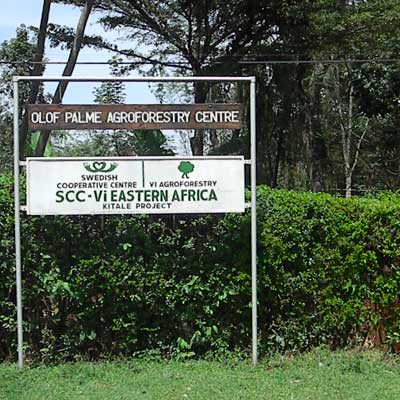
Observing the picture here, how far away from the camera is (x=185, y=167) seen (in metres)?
5.80

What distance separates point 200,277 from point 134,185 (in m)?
1.03

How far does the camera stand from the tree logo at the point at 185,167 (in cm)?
580

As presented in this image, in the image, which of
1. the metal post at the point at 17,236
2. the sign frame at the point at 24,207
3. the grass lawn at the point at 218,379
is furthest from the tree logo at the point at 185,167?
the grass lawn at the point at 218,379

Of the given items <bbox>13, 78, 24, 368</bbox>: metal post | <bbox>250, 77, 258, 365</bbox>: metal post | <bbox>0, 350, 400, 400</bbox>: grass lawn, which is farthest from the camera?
<bbox>250, 77, 258, 365</bbox>: metal post

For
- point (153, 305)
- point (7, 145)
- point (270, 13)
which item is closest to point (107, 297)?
point (153, 305)

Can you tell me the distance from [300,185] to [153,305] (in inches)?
731

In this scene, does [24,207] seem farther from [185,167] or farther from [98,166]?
[185,167]

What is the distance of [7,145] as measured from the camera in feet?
90.6

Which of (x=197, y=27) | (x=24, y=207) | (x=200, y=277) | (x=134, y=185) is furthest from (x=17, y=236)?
(x=197, y=27)

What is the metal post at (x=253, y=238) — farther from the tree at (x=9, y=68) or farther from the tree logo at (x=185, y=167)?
the tree at (x=9, y=68)

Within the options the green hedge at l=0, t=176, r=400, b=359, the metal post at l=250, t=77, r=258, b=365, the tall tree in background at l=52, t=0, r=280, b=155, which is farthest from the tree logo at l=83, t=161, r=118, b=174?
the tall tree in background at l=52, t=0, r=280, b=155

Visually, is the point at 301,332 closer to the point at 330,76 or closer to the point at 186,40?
the point at 186,40

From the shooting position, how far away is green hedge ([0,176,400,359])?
5969 mm

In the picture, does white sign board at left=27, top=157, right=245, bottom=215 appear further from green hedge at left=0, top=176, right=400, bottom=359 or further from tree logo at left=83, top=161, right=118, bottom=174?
green hedge at left=0, top=176, right=400, bottom=359
